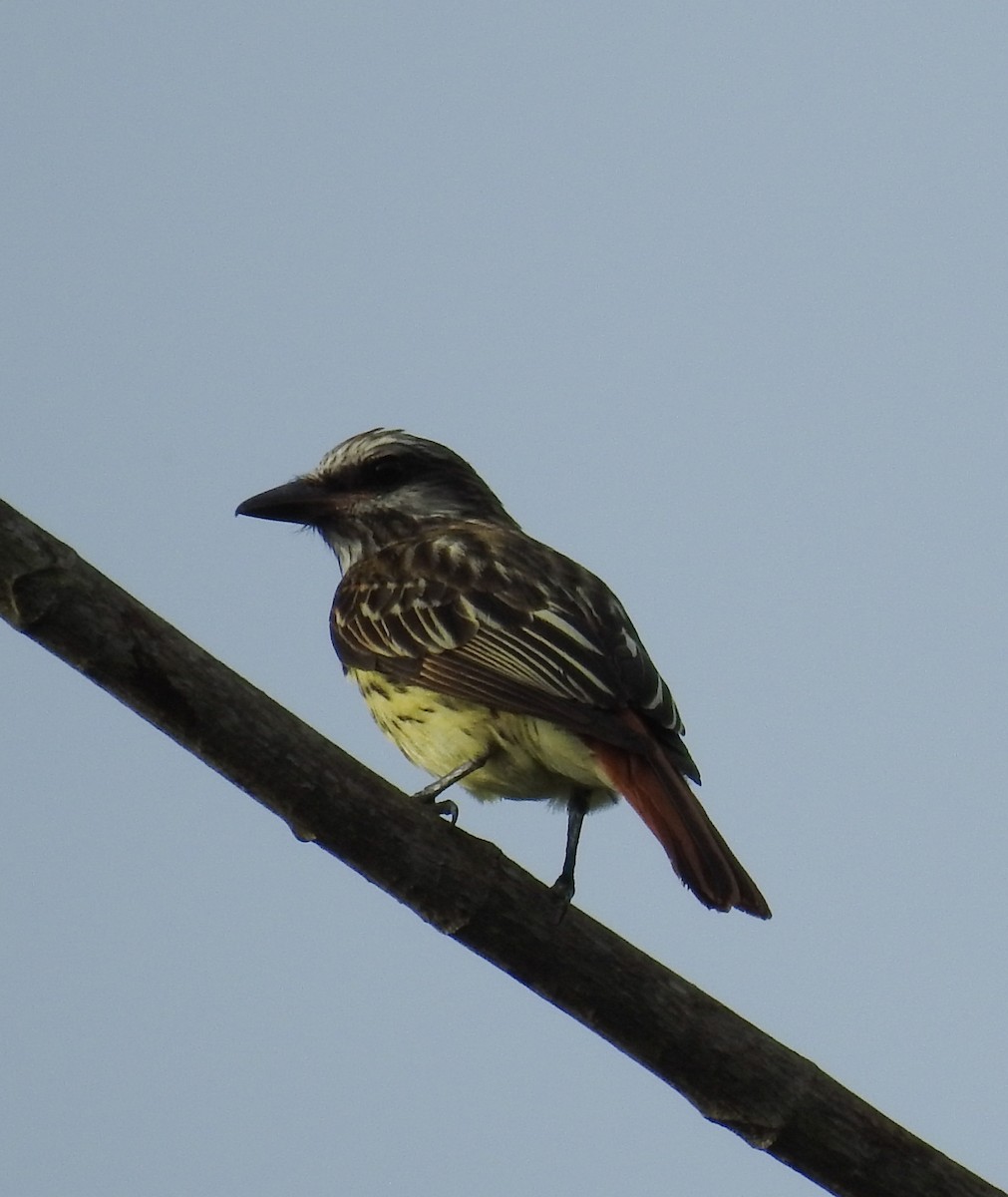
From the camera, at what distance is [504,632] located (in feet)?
18.8

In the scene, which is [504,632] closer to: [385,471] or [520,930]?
[520,930]

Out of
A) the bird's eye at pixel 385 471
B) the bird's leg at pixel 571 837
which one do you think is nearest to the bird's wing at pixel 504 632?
the bird's leg at pixel 571 837

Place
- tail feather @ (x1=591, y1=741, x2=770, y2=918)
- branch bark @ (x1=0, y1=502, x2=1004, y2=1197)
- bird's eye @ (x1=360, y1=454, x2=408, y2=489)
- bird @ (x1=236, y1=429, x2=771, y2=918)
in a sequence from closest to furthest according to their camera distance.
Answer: branch bark @ (x1=0, y1=502, x2=1004, y2=1197), tail feather @ (x1=591, y1=741, x2=770, y2=918), bird @ (x1=236, y1=429, x2=771, y2=918), bird's eye @ (x1=360, y1=454, x2=408, y2=489)

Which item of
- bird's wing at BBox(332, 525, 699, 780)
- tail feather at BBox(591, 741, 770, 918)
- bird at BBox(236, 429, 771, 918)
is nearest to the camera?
tail feather at BBox(591, 741, 770, 918)

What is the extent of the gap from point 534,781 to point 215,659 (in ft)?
6.19

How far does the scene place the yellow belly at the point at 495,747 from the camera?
5359mm

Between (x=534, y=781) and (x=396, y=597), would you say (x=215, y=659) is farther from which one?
(x=396, y=597)

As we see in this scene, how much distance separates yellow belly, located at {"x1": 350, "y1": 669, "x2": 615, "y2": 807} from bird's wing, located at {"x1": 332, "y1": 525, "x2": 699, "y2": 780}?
0.08 m

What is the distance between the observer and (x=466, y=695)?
217 inches

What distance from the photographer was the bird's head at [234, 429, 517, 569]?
24.0 ft

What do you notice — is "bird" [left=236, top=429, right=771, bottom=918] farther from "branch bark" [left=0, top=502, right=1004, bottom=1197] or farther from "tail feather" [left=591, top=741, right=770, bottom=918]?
"branch bark" [left=0, top=502, right=1004, bottom=1197]

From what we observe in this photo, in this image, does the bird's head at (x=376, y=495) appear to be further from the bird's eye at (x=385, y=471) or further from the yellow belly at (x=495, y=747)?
the yellow belly at (x=495, y=747)

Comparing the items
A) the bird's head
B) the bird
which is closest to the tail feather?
the bird

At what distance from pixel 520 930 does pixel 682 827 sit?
0.90 meters
